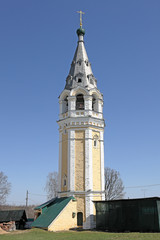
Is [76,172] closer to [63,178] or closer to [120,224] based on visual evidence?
[63,178]

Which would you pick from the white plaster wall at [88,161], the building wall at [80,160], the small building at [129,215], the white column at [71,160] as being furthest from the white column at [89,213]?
the white column at [71,160]

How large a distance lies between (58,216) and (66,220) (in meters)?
0.86

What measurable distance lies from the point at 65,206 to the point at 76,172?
3231 millimetres

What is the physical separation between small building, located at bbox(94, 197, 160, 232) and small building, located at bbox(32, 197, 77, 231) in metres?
2.10

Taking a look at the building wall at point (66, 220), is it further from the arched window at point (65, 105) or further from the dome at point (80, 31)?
the dome at point (80, 31)

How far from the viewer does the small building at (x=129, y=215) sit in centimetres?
1844

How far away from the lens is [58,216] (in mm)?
20641

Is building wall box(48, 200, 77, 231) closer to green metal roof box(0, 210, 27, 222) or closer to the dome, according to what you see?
green metal roof box(0, 210, 27, 222)

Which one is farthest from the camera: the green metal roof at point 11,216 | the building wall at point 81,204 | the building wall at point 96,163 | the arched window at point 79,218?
the green metal roof at point 11,216

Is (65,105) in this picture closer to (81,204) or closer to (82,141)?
(82,141)

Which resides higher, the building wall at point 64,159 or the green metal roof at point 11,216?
the building wall at point 64,159

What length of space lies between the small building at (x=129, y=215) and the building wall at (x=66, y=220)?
6.36 feet

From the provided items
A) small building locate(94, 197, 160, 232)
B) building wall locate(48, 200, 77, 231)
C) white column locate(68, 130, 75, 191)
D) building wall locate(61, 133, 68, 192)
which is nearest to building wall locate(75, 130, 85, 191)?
white column locate(68, 130, 75, 191)

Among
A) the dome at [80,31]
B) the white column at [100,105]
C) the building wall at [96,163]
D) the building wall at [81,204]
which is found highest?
the dome at [80,31]
